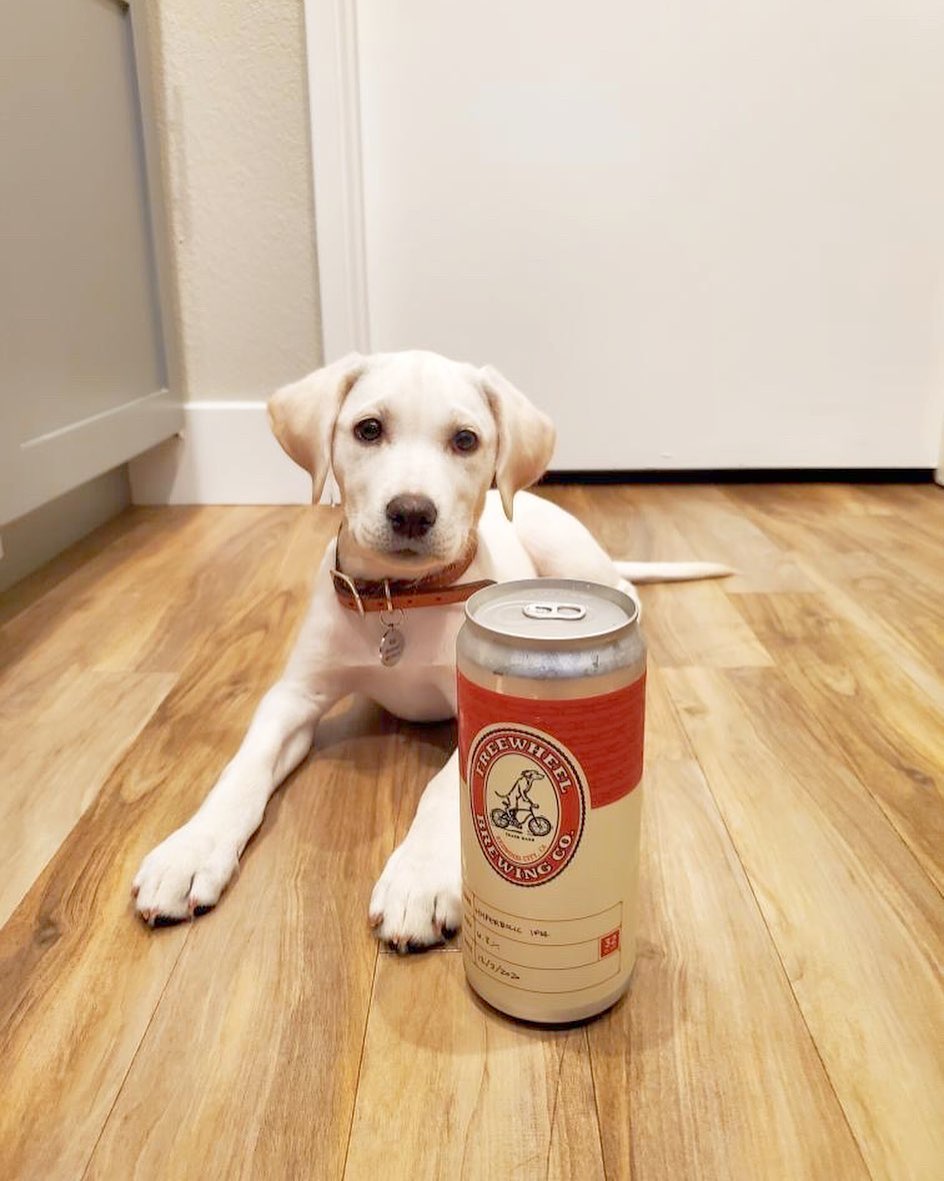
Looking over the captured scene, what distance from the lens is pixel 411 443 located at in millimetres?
1142

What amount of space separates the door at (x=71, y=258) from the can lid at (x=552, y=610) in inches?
46.7

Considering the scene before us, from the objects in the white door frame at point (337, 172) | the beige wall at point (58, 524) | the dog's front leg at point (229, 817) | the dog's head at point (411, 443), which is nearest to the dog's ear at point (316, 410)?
the dog's head at point (411, 443)

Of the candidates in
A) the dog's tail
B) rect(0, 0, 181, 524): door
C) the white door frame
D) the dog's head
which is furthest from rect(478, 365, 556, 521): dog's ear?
the white door frame

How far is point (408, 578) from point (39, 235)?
3.84 ft

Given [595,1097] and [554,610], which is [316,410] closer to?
[554,610]

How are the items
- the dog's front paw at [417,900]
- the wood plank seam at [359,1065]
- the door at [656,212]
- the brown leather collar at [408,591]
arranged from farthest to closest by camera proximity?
the door at [656,212] < the brown leather collar at [408,591] < the dog's front paw at [417,900] < the wood plank seam at [359,1065]

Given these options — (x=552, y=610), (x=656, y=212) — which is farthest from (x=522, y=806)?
(x=656, y=212)

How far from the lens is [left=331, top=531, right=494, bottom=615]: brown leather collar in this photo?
117 cm

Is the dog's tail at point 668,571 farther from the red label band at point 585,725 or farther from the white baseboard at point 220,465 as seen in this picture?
the red label band at point 585,725

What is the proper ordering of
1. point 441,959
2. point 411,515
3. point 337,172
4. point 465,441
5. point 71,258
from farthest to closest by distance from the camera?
point 337,172 < point 71,258 < point 465,441 < point 411,515 < point 441,959

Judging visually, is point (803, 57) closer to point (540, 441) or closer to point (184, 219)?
point (184, 219)

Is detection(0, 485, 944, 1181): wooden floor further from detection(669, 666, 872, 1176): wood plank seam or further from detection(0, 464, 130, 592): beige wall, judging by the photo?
detection(0, 464, 130, 592): beige wall

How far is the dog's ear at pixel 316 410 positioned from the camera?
119cm

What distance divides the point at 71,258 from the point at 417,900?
160 centimetres
